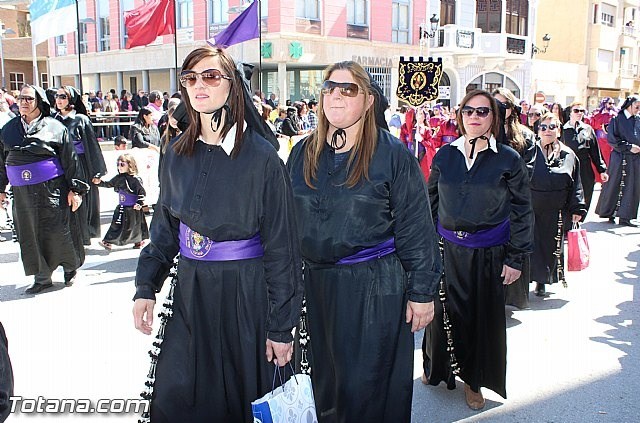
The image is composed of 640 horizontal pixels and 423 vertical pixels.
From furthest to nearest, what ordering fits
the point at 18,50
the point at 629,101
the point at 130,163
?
the point at 18,50 < the point at 629,101 < the point at 130,163

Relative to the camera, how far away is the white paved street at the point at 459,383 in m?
4.10

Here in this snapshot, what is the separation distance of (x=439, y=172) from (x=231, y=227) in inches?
74.0

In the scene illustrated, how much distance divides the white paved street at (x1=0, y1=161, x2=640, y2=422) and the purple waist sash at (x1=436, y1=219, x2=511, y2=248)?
998 millimetres

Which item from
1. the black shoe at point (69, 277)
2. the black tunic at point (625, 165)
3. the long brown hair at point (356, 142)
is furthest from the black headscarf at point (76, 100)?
the black tunic at point (625, 165)

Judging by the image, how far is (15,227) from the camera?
6.36 meters

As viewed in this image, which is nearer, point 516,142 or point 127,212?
point 516,142

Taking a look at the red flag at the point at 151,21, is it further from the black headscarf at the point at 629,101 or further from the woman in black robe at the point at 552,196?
the woman in black robe at the point at 552,196

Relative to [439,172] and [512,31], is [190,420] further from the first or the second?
[512,31]

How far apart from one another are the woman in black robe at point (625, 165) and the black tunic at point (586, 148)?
0.56 meters

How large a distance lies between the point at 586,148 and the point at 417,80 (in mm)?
2738

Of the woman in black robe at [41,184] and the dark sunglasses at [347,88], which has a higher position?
the dark sunglasses at [347,88]

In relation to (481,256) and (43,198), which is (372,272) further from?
(43,198)

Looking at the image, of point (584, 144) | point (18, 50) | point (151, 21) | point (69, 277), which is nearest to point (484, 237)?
point (69, 277)

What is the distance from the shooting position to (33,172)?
6059mm
